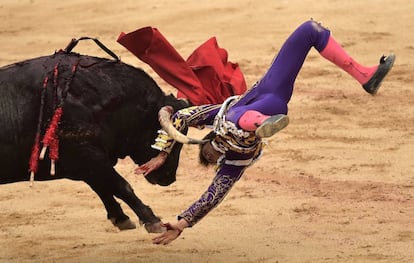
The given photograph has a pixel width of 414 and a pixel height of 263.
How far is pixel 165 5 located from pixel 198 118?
7.36 meters

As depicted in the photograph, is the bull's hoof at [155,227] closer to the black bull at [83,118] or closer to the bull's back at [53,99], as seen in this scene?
the black bull at [83,118]

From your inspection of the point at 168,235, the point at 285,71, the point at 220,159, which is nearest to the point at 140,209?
the point at 168,235

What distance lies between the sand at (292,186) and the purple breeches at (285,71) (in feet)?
3.35

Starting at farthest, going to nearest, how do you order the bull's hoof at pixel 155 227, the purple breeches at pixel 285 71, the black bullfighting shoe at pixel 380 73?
the bull's hoof at pixel 155 227, the purple breeches at pixel 285 71, the black bullfighting shoe at pixel 380 73

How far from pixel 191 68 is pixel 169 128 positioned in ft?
1.87

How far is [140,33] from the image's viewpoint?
20.1 feet

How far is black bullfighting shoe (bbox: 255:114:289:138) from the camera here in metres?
5.09

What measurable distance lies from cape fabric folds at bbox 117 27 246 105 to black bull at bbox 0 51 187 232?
12 centimetres

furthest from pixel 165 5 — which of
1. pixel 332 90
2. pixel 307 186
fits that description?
pixel 307 186

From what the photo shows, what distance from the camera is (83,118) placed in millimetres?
5820

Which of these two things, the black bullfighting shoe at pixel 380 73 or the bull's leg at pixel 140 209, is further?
the bull's leg at pixel 140 209

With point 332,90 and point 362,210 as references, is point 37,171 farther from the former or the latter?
point 332,90

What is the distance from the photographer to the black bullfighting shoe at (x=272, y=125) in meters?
5.09

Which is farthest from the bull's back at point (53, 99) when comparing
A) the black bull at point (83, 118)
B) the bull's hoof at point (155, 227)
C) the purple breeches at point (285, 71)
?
the purple breeches at point (285, 71)
